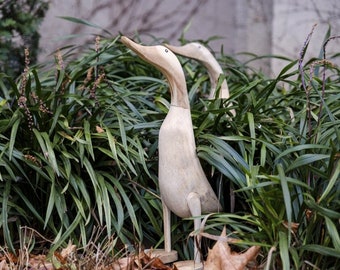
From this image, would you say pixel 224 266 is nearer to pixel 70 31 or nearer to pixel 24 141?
pixel 24 141

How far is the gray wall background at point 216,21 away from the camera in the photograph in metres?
4.80

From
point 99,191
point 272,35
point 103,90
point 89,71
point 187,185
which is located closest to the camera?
point 187,185

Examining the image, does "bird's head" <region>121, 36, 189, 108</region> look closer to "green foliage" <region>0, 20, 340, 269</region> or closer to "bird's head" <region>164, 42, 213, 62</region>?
"green foliage" <region>0, 20, 340, 269</region>

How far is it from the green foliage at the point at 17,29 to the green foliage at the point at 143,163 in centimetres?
90

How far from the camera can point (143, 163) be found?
2.46m

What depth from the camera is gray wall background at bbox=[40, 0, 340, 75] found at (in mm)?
4805

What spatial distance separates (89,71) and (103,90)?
21cm

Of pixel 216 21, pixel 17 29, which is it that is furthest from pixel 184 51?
pixel 216 21

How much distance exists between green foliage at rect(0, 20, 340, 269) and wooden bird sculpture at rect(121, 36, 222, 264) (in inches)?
3.5

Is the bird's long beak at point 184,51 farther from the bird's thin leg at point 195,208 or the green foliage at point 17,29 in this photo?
the green foliage at point 17,29

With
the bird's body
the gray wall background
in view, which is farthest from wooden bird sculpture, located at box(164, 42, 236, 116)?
the gray wall background

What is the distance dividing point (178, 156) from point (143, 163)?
249 millimetres

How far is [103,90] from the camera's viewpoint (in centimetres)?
303

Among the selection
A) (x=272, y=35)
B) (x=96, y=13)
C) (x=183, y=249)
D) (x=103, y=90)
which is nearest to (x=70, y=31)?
(x=96, y=13)
